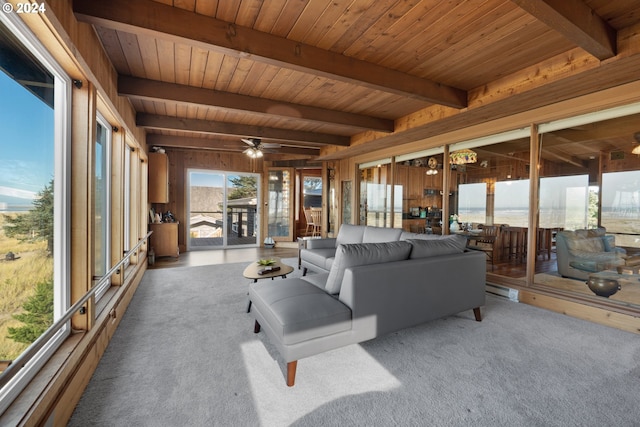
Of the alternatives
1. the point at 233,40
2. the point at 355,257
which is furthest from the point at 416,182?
the point at 233,40

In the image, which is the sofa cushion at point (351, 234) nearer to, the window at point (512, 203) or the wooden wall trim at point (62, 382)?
the window at point (512, 203)

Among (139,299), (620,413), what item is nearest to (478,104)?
(620,413)

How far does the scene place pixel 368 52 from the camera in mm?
2498

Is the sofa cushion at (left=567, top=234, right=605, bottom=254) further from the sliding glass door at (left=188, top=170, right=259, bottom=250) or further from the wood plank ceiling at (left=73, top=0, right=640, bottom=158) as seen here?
the sliding glass door at (left=188, top=170, right=259, bottom=250)

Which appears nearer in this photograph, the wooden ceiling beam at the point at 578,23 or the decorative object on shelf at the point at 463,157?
the wooden ceiling beam at the point at 578,23

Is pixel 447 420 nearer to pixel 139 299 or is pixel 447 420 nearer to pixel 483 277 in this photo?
pixel 483 277

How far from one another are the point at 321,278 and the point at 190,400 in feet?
4.54

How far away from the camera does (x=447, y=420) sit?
1474 millimetres

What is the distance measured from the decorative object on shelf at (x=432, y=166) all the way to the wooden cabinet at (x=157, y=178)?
5.47m

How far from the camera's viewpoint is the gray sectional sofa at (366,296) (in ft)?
5.92

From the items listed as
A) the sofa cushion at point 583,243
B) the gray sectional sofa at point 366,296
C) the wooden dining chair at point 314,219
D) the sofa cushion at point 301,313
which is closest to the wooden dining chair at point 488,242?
the sofa cushion at point 583,243

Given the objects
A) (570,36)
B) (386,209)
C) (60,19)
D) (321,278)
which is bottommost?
(321,278)

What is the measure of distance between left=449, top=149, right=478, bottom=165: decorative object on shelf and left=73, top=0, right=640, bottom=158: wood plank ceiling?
29.6 inches

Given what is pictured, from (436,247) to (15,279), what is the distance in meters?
2.92
